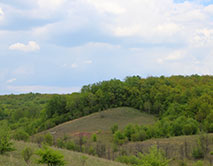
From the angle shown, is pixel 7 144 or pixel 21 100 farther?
pixel 21 100

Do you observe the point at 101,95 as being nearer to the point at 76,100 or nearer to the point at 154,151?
the point at 76,100

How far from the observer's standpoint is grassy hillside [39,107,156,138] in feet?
274

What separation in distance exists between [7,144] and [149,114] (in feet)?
259

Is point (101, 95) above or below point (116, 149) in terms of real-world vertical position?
above

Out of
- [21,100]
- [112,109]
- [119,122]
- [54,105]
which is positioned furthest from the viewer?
[21,100]

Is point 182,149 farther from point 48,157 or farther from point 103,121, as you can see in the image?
point 48,157

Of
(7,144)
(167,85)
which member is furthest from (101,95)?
(7,144)

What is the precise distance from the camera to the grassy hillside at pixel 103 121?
8362 centimetres

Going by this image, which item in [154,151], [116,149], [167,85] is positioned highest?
[167,85]

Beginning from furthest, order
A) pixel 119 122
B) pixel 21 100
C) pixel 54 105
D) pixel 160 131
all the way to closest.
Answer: pixel 21 100, pixel 54 105, pixel 119 122, pixel 160 131

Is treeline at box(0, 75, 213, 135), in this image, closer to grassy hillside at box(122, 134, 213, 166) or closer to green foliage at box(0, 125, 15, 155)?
grassy hillside at box(122, 134, 213, 166)

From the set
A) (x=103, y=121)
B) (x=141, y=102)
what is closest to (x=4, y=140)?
(x=103, y=121)

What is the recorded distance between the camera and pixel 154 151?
2003 centimetres

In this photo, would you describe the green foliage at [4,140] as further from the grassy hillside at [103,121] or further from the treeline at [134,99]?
the treeline at [134,99]
